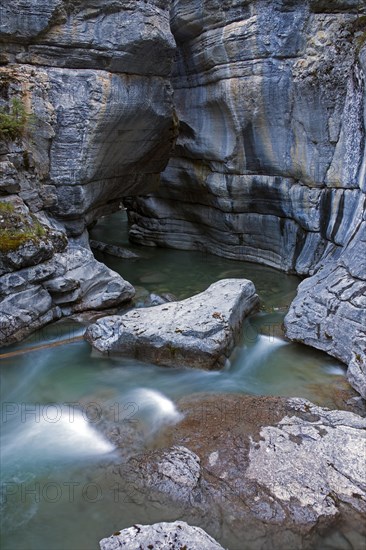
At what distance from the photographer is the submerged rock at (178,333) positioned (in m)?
6.83

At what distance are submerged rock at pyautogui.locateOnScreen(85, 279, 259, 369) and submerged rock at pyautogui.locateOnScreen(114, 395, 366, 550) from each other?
1355 mm

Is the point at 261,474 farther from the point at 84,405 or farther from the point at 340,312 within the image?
the point at 340,312

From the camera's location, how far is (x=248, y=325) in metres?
8.36

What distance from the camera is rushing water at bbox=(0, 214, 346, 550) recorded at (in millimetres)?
4246

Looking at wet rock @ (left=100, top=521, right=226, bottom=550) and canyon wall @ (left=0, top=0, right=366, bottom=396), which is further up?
canyon wall @ (left=0, top=0, right=366, bottom=396)

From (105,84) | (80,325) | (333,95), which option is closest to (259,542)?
(80,325)

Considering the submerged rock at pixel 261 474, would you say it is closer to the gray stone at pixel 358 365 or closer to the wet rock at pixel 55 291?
the gray stone at pixel 358 365

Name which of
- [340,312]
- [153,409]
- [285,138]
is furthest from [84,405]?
[285,138]

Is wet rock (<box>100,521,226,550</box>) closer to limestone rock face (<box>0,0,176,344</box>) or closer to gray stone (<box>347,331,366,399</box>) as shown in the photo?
gray stone (<box>347,331,366,399</box>)

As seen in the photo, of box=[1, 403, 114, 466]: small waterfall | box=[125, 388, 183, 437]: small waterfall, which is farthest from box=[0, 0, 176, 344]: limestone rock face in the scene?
box=[125, 388, 183, 437]: small waterfall

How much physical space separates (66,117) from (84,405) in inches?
224

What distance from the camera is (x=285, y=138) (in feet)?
Answer: 35.8

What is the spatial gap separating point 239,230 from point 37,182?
5.88 metres

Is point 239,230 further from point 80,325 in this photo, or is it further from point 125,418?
point 125,418
